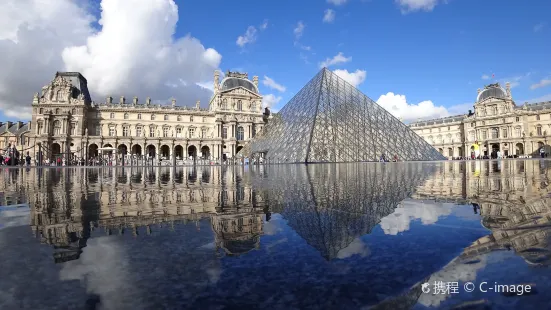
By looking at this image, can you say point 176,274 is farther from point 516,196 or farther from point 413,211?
point 516,196

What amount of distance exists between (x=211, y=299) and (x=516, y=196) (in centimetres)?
391

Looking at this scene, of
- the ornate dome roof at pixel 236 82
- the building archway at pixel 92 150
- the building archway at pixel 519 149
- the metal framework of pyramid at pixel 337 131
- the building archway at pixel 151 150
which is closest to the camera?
the metal framework of pyramid at pixel 337 131

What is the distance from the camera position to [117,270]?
141 cm

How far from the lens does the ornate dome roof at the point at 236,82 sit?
44.9 metres

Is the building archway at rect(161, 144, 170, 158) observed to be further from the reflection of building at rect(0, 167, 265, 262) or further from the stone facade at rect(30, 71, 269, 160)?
the reflection of building at rect(0, 167, 265, 262)

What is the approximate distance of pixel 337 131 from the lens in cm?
2259

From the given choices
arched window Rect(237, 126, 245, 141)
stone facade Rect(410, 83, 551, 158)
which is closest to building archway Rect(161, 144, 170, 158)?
arched window Rect(237, 126, 245, 141)

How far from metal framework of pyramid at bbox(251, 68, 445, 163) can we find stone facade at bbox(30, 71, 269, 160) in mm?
18116

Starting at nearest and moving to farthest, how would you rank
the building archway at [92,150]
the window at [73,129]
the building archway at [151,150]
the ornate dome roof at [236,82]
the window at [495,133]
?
the window at [73,129] < the building archway at [92,150] < the building archway at [151,150] < the ornate dome roof at [236,82] < the window at [495,133]

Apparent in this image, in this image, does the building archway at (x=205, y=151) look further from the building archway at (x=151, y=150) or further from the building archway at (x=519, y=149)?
the building archway at (x=519, y=149)

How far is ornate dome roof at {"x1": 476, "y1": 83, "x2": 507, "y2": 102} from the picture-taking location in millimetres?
51656

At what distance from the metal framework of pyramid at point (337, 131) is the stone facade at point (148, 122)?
18.1 meters

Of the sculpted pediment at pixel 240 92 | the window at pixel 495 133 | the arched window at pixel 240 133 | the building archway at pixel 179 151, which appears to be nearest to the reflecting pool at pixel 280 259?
the arched window at pixel 240 133

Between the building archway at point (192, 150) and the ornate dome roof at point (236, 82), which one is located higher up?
the ornate dome roof at point (236, 82)
